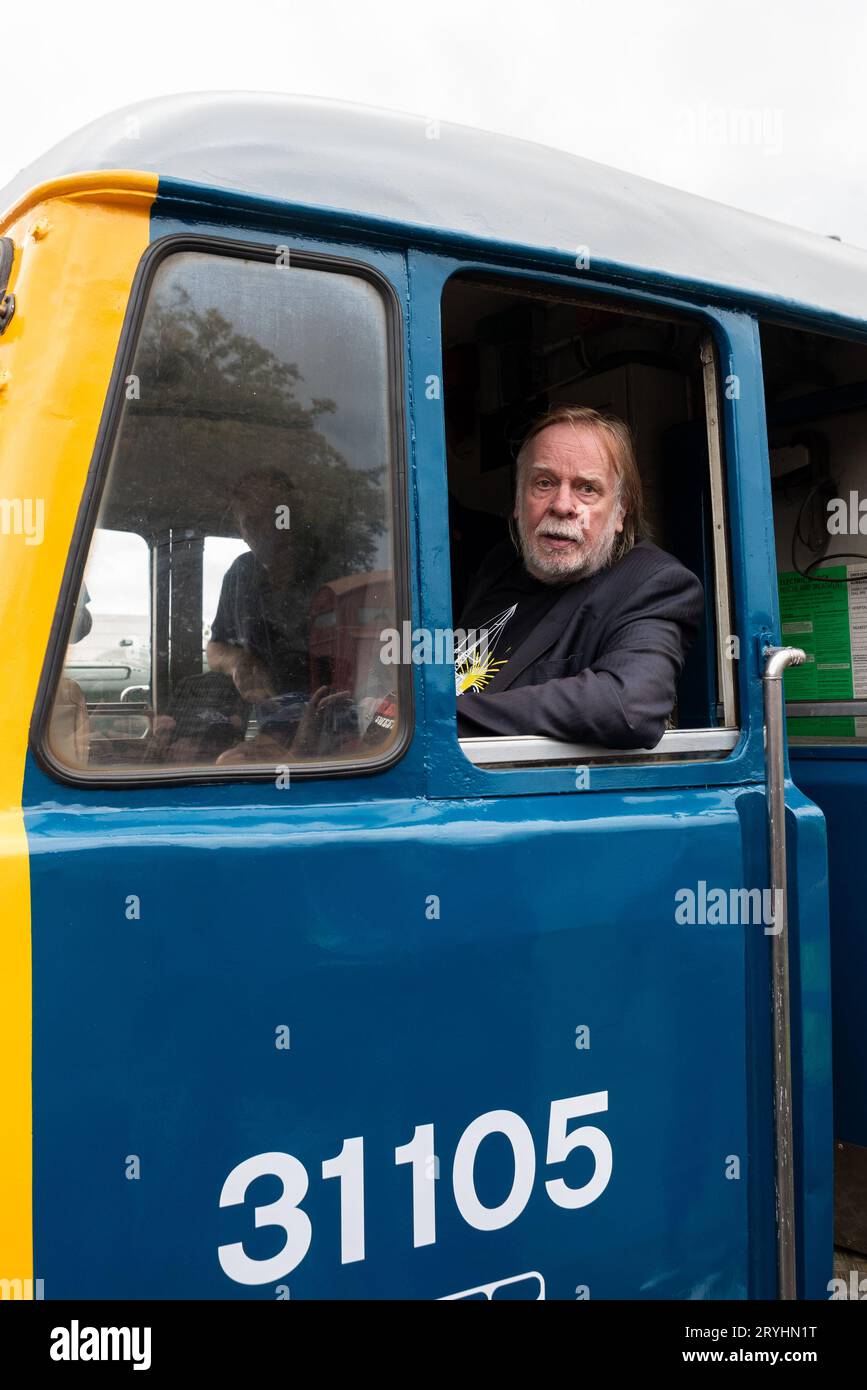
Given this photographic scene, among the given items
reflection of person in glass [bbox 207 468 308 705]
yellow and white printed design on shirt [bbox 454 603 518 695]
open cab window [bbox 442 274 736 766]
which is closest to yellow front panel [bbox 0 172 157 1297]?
reflection of person in glass [bbox 207 468 308 705]

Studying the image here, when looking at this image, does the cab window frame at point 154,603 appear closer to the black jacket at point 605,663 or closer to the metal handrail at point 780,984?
the black jacket at point 605,663

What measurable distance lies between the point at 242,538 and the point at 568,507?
89 cm

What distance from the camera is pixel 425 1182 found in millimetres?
1637

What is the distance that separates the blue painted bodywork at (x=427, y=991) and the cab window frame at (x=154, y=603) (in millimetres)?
19

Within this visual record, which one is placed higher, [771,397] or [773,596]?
[771,397]

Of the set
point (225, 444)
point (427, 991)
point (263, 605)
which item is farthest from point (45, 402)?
point (427, 991)

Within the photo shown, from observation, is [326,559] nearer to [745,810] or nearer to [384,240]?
[384,240]

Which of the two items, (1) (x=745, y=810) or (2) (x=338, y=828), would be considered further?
(1) (x=745, y=810)

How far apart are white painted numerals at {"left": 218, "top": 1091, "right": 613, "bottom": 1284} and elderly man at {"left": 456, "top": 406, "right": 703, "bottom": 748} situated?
642 millimetres

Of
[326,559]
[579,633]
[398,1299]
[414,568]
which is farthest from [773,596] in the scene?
[398,1299]

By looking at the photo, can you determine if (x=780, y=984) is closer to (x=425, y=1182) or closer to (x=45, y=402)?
(x=425, y=1182)

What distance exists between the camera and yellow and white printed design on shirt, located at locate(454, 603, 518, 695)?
2.21m

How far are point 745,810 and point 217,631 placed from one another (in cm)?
103

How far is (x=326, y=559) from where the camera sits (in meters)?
1.68
